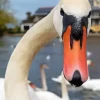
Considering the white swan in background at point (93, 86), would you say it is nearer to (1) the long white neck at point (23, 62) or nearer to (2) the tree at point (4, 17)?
(1) the long white neck at point (23, 62)

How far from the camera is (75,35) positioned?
77.4 inches

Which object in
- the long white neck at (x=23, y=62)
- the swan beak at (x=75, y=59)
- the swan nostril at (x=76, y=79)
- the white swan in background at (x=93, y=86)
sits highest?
the swan beak at (x=75, y=59)

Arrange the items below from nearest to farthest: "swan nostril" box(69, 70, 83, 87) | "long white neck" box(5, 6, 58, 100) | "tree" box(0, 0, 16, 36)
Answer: "swan nostril" box(69, 70, 83, 87), "long white neck" box(5, 6, 58, 100), "tree" box(0, 0, 16, 36)

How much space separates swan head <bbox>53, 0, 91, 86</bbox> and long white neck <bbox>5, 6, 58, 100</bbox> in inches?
16.6

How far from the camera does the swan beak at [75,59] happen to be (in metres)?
1.89

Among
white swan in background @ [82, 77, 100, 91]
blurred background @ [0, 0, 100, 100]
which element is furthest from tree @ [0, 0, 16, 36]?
white swan in background @ [82, 77, 100, 91]

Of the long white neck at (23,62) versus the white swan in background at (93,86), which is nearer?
the long white neck at (23,62)

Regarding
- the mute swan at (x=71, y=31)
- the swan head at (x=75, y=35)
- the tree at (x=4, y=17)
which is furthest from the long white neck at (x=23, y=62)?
the tree at (x=4, y=17)

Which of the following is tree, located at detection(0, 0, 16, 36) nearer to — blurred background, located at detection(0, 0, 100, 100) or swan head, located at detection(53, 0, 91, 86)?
blurred background, located at detection(0, 0, 100, 100)

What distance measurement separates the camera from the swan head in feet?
6.31

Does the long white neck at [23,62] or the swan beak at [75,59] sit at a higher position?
the swan beak at [75,59]

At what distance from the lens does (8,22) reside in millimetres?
48594

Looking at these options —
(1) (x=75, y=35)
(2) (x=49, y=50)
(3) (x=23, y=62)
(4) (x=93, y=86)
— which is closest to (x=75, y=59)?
(1) (x=75, y=35)

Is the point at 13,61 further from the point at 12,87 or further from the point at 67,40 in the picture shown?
the point at 67,40
